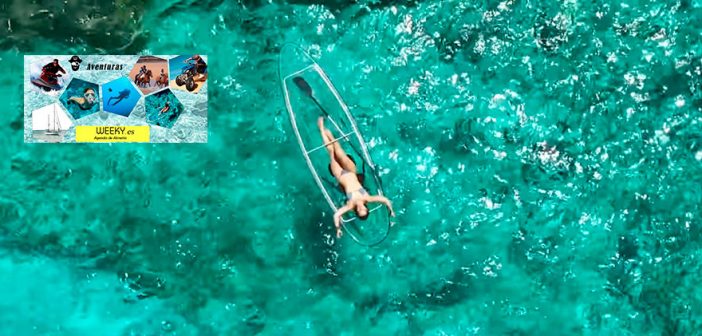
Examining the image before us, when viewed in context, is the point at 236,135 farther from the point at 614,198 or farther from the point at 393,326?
the point at 614,198

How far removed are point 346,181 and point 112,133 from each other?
1.75 meters

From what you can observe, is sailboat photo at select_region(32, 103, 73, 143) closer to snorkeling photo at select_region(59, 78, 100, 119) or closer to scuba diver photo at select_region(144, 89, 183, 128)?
snorkeling photo at select_region(59, 78, 100, 119)

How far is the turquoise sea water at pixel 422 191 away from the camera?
5.30m

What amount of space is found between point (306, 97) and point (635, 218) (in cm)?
257

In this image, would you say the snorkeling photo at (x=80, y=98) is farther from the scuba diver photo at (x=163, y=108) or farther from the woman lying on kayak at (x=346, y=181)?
the woman lying on kayak at (x=346, y=181)

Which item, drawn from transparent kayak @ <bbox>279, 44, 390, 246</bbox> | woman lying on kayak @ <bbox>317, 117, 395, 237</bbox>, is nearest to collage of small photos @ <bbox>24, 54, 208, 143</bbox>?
transparent kayak @ <bbox>279, 44, 390, 246</bbox>

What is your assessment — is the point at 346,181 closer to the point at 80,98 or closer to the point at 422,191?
the point at 422,191

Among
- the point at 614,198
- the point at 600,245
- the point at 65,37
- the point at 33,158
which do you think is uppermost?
the point at 65,37

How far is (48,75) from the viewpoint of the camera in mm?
5227

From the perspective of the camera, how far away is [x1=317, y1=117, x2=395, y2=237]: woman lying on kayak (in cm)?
505

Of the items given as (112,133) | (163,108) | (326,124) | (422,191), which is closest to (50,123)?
(112,133)

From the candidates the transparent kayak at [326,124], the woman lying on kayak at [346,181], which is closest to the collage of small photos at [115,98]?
the transparent kayak at [326,124]

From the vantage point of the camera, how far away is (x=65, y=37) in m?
5.24

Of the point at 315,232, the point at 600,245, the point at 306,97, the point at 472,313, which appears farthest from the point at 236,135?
the point at 600,245
